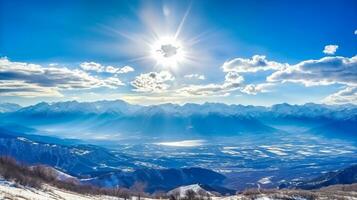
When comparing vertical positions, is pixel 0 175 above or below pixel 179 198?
above

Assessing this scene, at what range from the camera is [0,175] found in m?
55.8

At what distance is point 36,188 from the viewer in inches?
2228

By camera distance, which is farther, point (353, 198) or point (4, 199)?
point (353, 198)

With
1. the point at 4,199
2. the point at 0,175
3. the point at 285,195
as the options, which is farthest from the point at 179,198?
the point at 4,199

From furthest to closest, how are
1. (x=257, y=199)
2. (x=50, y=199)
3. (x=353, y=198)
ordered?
(x=353, y=198)
(x=257, y=199)
(x=50, y=199)

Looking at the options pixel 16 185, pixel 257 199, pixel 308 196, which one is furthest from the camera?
pixel 308 196

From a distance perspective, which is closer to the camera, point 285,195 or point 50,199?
point 50,199

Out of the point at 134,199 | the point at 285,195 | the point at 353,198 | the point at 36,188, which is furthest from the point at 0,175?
the point at 353,198

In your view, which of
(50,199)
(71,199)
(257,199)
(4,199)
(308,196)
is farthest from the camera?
(308,196)

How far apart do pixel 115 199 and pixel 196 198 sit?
42.7ft

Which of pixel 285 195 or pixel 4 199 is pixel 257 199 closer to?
pixel 285 195

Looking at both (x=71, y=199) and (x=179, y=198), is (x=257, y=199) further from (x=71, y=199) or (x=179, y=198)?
(x=71, y=199)

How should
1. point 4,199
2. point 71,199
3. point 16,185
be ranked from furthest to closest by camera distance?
point 71,199 → point 16,185 → point 4,199

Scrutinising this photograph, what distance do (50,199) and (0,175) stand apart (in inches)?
436
